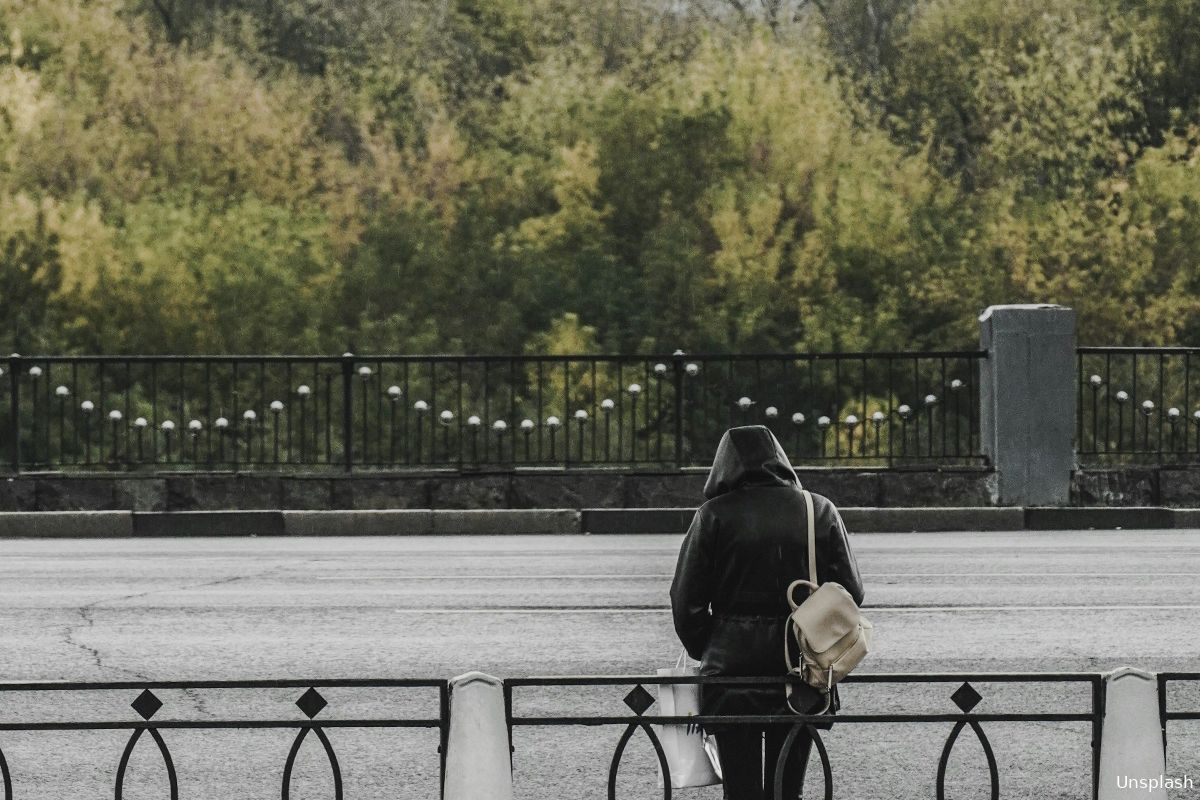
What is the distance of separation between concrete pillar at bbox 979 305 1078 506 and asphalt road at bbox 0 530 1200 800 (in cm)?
68

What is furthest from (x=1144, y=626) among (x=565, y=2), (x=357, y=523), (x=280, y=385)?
(x=565, y=2)

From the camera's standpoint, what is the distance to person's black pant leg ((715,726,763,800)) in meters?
5.15

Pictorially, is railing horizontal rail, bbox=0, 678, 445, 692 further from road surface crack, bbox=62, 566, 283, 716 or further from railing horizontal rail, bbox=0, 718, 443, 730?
road surface crack, bbox=62, 566, 283, 716

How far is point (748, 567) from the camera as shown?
5.14 meters

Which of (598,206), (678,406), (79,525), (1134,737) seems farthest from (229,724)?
(598,206)

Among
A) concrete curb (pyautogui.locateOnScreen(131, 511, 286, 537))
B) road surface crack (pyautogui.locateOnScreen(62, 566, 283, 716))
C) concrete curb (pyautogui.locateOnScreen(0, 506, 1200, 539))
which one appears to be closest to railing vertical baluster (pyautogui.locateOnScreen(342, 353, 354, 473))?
concrete curb (pyautogui.locateOnScreen(0, 506, 1200, 539))

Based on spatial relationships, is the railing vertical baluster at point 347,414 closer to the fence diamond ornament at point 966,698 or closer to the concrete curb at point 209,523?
the concrete curb at point 209,523

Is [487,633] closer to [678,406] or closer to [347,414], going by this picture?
[678,406]

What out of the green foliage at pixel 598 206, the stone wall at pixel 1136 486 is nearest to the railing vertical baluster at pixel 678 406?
the stone wall at pixel 1136 486

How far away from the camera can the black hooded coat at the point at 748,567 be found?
16.9 feet

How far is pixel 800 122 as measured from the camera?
37656mm

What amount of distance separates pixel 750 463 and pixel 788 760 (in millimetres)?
865

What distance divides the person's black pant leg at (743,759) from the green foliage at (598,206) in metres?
27.2

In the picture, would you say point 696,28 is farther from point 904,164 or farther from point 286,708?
point 286,708
